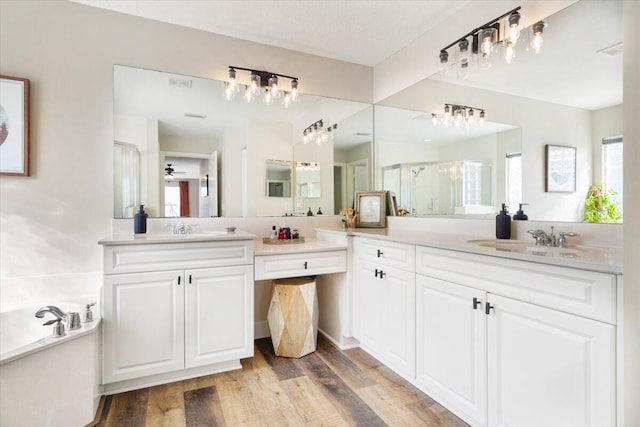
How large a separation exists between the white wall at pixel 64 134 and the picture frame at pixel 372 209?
1.95 m

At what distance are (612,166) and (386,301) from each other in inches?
55.3

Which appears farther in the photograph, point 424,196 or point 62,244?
point 424,196

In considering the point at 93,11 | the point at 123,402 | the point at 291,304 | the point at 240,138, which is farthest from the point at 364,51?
the point at 123,402

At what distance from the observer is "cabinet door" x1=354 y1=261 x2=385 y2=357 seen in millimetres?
2275

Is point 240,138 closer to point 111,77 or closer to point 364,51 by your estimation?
point 111,77

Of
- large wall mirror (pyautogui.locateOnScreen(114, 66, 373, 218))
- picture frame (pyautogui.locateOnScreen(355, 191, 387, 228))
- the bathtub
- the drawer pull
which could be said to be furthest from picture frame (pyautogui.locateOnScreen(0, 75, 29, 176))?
the drawer pull

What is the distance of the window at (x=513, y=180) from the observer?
2.00 meters

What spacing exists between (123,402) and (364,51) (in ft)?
10.4

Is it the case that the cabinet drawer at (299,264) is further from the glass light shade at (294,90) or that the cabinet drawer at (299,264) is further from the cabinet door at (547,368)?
the glass light shade at (294,90)

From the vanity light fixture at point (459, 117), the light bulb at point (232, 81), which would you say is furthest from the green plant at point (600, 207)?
the light bulb at point (232, 81)

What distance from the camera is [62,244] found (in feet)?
7.20

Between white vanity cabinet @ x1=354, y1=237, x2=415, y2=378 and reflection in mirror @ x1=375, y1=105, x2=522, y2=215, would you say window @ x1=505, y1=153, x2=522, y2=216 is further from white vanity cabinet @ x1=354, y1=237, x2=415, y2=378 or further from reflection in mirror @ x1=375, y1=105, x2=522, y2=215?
white vanity cabinet @ x1=354, y1=237, x2=415, y2=378

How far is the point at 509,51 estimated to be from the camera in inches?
77.7

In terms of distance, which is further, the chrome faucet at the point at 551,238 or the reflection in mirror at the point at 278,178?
the reflection in mirror at the point at 278,178
